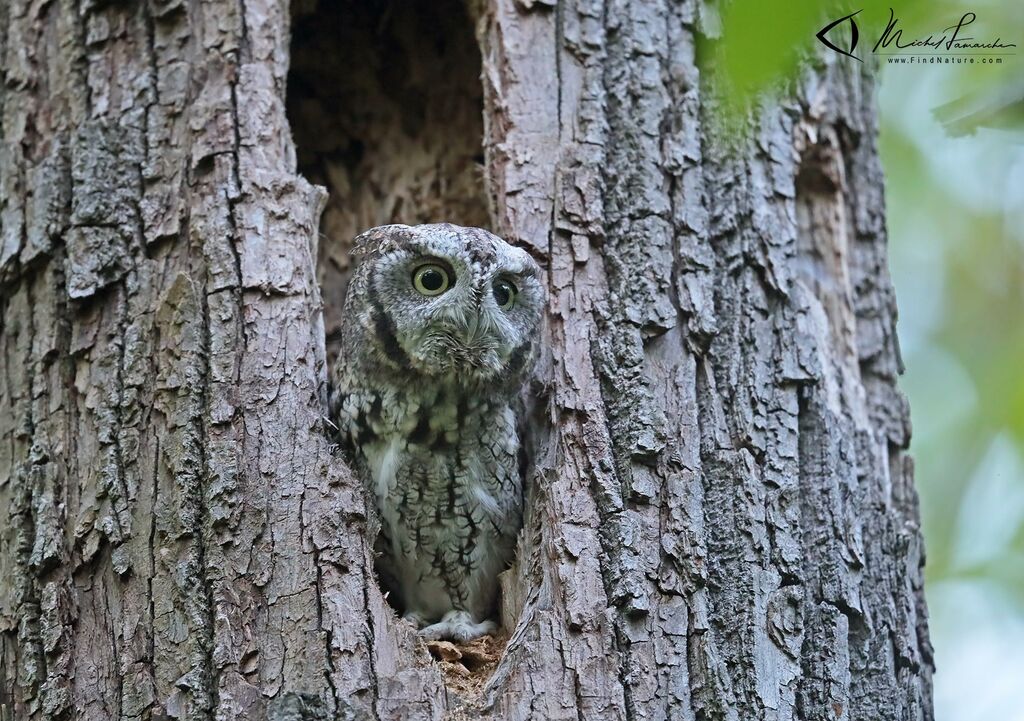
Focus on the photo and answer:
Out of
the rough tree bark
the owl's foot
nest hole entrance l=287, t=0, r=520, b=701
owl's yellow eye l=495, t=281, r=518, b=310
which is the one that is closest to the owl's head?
owl's yellow eye l=495, t=281, r=518, b=310

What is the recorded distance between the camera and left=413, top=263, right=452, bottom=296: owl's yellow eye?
9.20 feet

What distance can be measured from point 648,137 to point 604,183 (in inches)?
7.3

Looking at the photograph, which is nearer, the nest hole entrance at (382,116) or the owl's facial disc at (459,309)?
the owl's facial disc at (459,309)

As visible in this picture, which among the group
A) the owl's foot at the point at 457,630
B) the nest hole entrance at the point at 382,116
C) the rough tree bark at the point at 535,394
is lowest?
the owl's foot at the point at 457,630

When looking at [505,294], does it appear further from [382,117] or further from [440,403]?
[382,117]

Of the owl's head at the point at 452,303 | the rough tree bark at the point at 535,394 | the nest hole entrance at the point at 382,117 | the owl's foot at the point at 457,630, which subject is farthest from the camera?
the nest hole entrance at the point at 382,117

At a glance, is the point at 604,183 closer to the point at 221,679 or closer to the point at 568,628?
the point at 568,628

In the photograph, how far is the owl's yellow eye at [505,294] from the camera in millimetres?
2764

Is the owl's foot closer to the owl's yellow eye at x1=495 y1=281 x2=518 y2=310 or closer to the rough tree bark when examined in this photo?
the rough tree bark

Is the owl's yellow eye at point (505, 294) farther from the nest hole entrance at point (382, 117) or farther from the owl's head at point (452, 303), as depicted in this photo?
the nest hole entrance at point (382, 117)

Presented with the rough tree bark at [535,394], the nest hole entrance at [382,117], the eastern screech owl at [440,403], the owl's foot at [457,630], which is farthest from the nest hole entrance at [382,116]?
the owl's foot at [457,630]

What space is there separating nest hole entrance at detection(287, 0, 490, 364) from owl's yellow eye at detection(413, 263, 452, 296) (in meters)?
0.91

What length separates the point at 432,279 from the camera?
281 centimetres

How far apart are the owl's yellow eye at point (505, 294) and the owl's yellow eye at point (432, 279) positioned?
0.14 m
